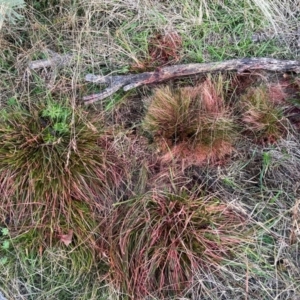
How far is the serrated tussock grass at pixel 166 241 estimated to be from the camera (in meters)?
1.83

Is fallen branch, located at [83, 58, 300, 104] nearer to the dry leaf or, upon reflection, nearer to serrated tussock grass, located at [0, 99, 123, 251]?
serrated tussock grass, located at [0, 99, 123, 251]

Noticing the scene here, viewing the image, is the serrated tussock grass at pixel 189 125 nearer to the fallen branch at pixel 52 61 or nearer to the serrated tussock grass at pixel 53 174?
the serrated tussock grass at pixel 53 174

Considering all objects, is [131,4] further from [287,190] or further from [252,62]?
[287,190]

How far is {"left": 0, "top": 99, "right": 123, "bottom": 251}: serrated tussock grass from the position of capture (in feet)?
6.13

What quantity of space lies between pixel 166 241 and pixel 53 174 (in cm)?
57

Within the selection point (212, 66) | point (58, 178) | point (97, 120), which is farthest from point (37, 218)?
point (212, 66)

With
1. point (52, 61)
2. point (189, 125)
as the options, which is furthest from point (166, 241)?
point (52, 61)

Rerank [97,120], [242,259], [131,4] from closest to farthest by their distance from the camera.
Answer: [242,259], [97,120], [131,4]

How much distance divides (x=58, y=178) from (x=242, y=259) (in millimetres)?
874

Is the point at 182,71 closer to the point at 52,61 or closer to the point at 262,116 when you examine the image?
the point at 262,116

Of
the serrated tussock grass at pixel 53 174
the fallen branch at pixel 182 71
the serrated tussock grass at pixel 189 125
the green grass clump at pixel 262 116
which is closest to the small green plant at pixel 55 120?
the serrated tussock grass at pixel 53 174

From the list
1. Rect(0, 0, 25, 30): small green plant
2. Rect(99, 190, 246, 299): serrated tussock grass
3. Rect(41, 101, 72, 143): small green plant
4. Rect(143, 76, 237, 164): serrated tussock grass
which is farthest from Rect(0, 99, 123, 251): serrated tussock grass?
Rect(0, 0, 25, 30): small green plant

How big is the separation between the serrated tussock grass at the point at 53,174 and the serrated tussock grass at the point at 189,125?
0.26 m

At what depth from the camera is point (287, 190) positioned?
6.39 ft
